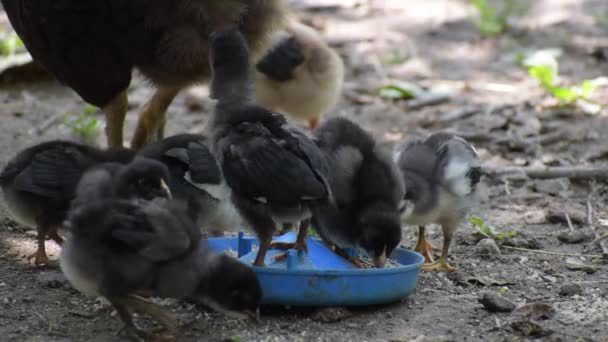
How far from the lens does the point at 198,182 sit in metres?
4.16

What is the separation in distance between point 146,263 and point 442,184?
5.37 feet

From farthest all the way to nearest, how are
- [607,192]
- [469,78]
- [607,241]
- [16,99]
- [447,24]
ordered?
1. [447,24]
2. [469,78]
3. [16,99]
4. [607,192]
5. [607,241]

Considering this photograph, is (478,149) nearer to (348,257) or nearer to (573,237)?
(573,237)

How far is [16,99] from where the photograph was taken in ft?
25.0

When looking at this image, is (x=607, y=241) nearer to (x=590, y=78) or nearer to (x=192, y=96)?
(x=590, y=78)

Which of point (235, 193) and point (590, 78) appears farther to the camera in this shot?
point (590, 78)

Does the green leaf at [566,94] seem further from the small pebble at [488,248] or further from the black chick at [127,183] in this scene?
the black chick at [127,183]

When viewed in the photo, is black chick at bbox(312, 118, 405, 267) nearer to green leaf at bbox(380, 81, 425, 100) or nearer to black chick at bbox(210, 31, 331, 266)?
black chick at bbox(210, 31, 331, 266)

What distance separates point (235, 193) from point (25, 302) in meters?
0.98

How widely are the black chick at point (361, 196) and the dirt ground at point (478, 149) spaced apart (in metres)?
0.31

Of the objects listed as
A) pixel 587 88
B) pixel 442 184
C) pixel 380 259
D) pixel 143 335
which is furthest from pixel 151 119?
pixel 587 88

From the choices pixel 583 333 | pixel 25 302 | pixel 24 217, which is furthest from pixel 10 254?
pixel 583 333

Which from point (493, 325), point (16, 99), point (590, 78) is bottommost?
point (16, 99)

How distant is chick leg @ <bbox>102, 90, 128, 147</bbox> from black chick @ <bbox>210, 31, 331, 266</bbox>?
4.41 ft
